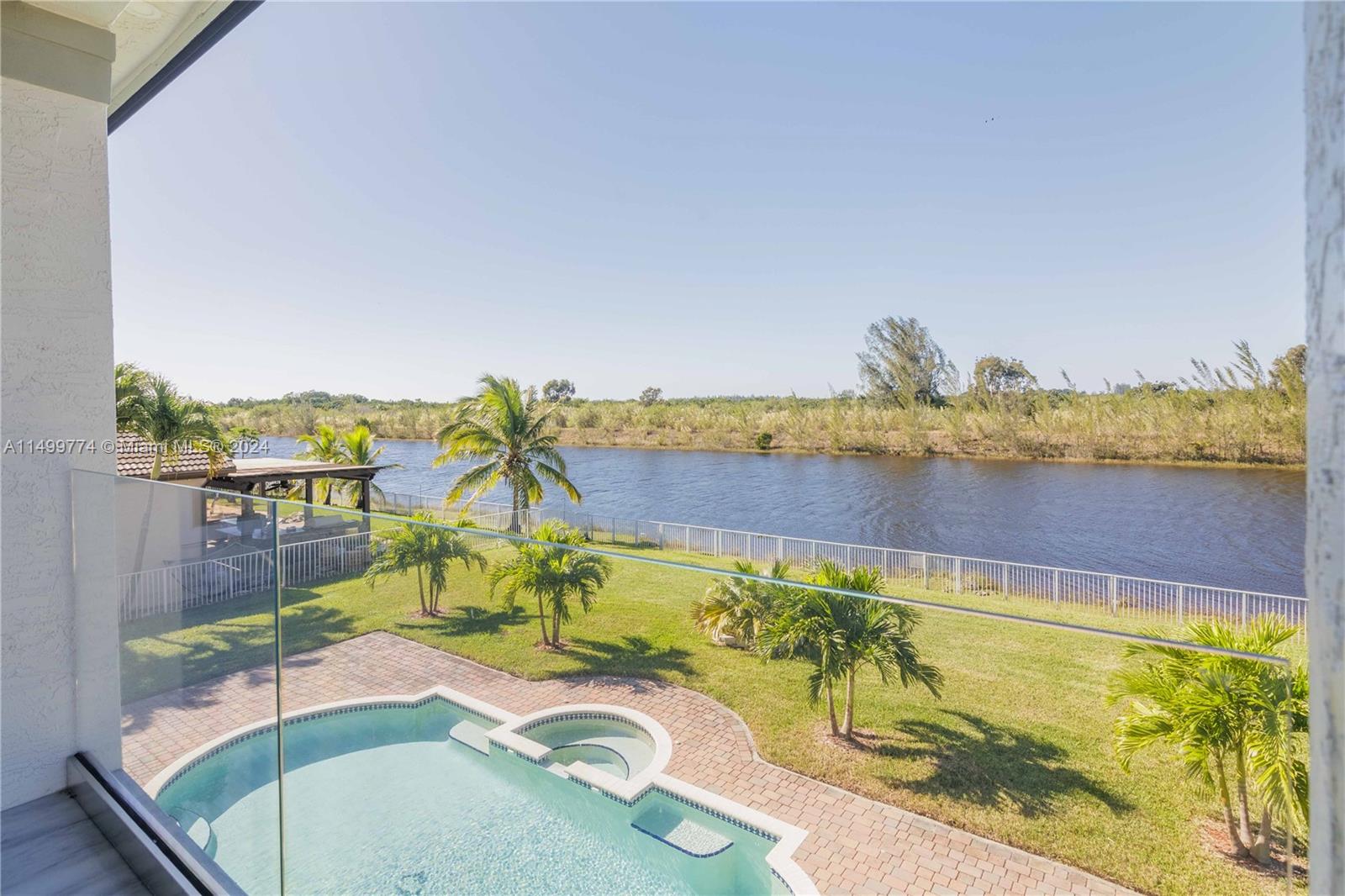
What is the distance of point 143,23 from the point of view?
2.33 metres

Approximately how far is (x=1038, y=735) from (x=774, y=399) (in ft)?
142

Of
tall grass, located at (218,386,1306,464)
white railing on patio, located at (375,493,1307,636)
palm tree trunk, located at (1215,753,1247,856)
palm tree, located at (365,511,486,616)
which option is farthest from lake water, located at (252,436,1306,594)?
palm tree, located at (365,511,486,616)

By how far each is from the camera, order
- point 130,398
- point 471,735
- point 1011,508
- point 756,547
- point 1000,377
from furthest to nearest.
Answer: point 1000,377 → point 1011,508 → point 756,547 → point 130,398 → point 471,735

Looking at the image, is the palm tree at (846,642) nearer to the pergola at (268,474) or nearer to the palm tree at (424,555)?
the palm tree at (424,555)

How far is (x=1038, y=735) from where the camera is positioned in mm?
1242

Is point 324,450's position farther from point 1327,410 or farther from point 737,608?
point 1327,410

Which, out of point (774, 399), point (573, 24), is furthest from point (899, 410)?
point (573, 24)

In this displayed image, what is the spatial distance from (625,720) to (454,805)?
607 mm

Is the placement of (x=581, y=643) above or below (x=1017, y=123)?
below

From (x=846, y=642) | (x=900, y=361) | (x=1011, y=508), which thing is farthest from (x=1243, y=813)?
(x=900, y=361)

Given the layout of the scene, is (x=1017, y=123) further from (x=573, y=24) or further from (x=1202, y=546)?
(x=573, y=24)

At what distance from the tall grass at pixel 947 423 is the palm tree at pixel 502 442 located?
7.52 metres

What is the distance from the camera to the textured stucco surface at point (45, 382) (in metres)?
2.07

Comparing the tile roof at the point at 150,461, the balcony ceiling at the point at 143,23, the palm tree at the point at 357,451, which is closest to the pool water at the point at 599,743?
the balcony ceiling at the point at 143,23
